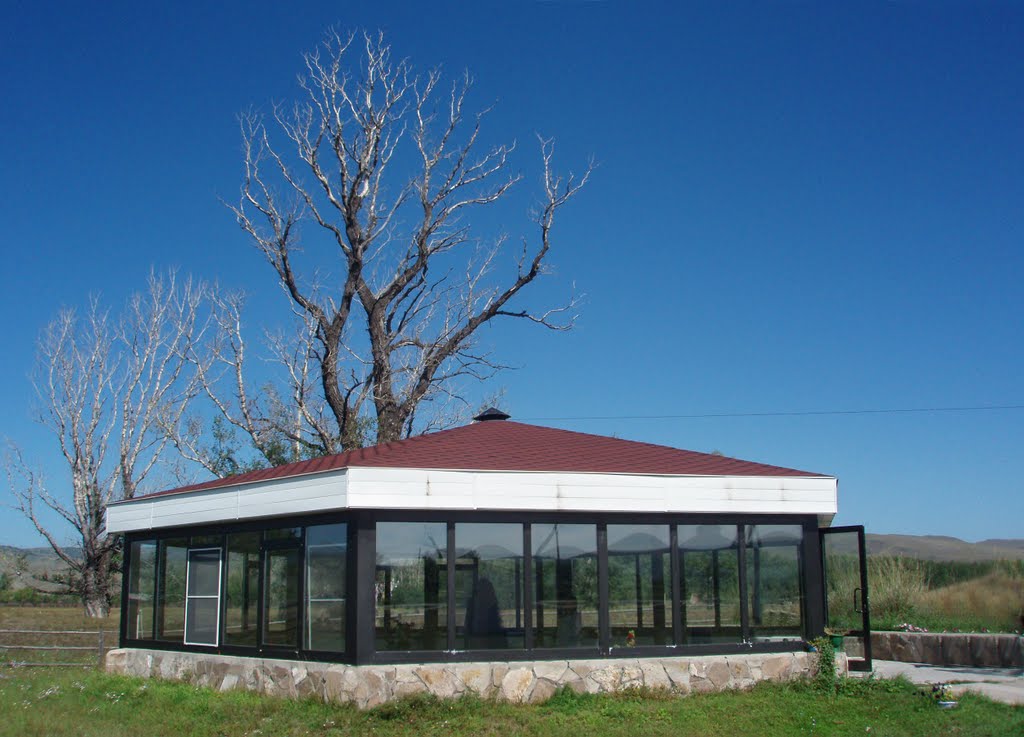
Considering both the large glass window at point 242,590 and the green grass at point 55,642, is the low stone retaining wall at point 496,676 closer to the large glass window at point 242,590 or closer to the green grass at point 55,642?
the large glass window at point 242,590

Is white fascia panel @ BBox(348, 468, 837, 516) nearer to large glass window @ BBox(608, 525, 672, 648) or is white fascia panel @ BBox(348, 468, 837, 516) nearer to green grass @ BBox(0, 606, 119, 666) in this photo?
large glass window @ BBox(608, 525, 672, 648)

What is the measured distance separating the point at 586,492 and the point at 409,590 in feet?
9.22

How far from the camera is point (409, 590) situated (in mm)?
13203

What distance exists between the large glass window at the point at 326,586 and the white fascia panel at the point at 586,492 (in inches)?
37.2

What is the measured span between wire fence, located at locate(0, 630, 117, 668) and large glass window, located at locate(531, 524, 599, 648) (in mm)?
10398

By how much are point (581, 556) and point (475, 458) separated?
2.06m

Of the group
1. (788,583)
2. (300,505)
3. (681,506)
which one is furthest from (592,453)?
(300,505)

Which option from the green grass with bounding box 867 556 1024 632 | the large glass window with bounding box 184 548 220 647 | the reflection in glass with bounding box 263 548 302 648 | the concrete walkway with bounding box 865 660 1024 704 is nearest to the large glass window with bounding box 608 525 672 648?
the concrete walkway with bounding box 865 660 1024 704

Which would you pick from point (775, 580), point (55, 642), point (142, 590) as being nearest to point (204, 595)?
point (142, 590)

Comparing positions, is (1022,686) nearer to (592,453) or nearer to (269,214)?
(592,453)


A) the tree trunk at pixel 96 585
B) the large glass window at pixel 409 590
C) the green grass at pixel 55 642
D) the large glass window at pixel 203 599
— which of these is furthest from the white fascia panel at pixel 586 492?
Result: the tree trunk at pixel 96 585

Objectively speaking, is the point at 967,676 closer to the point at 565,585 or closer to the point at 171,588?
the point at 565,585

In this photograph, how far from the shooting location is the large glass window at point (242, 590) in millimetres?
14719

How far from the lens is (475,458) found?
1445cm
